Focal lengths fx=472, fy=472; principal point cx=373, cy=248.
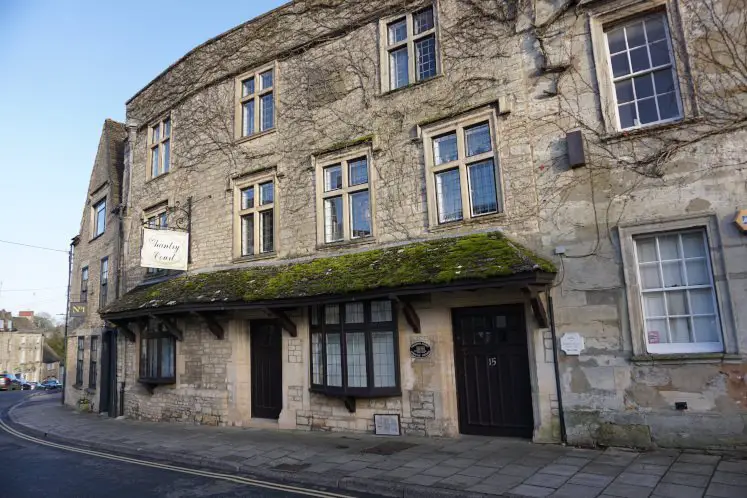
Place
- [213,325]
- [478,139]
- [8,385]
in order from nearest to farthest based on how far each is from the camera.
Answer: [478,139] < [213,325] < [8,385]

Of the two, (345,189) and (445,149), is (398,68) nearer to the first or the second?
(445,149)

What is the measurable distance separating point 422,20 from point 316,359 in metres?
7.92

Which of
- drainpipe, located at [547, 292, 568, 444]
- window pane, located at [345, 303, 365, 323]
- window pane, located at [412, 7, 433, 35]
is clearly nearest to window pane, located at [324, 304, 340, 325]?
window pane, located at [345, 303, 365, 323]

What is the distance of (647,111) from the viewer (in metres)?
7.89

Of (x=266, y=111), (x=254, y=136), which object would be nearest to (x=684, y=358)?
(x=254, y=136)

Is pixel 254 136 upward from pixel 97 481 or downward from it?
upward

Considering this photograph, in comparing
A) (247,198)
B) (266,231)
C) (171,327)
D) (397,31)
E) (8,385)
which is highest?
(397,31)

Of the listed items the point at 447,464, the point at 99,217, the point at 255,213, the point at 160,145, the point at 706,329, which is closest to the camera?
the point at 447,464

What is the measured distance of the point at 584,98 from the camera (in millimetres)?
8211

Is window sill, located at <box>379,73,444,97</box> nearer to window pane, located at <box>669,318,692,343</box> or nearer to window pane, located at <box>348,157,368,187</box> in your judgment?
window pane, located at <box>348,157,368,187</box>

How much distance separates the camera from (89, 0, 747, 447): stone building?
7.19 metres

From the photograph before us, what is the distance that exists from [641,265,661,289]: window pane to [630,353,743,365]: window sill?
42.7 inches

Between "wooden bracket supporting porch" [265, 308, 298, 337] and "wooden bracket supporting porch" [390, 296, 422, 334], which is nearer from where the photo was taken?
"wooden bracket supporting porch" [390, 296, 422, 334]

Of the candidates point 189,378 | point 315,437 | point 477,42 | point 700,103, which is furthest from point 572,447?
point 189,378
